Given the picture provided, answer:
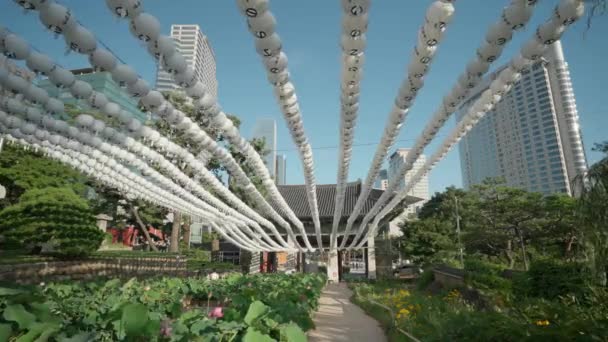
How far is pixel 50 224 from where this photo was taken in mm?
9812

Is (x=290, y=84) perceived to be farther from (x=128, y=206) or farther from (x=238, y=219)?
(x=128, y=206)

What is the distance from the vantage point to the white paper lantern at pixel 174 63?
9.80 feet

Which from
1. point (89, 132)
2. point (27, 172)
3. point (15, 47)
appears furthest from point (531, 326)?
point (27, 172)

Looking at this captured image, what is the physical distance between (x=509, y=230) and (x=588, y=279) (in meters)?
13.2

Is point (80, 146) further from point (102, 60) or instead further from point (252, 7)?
point (252, 7)

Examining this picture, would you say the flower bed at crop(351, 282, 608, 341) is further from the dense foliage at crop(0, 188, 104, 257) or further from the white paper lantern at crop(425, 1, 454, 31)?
the dense foliage at crop(0, 188, 104, 257)

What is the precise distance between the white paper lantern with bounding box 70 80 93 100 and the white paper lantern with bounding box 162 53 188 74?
134cm

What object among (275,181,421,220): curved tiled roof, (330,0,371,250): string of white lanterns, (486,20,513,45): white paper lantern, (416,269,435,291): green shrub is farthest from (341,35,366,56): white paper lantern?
(275,181,421,220): curved tiled roof

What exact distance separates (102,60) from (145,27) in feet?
2.52

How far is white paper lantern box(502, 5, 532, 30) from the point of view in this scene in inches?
93.7

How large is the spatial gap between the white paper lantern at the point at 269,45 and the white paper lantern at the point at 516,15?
69.1 inches

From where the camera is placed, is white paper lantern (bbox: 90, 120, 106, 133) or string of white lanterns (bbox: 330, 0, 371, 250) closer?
string of white lanterns (bbox: 330, 0, 371, 250)

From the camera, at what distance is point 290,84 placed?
136 inches

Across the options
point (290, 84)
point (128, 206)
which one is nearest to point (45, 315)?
point (290, 84)
